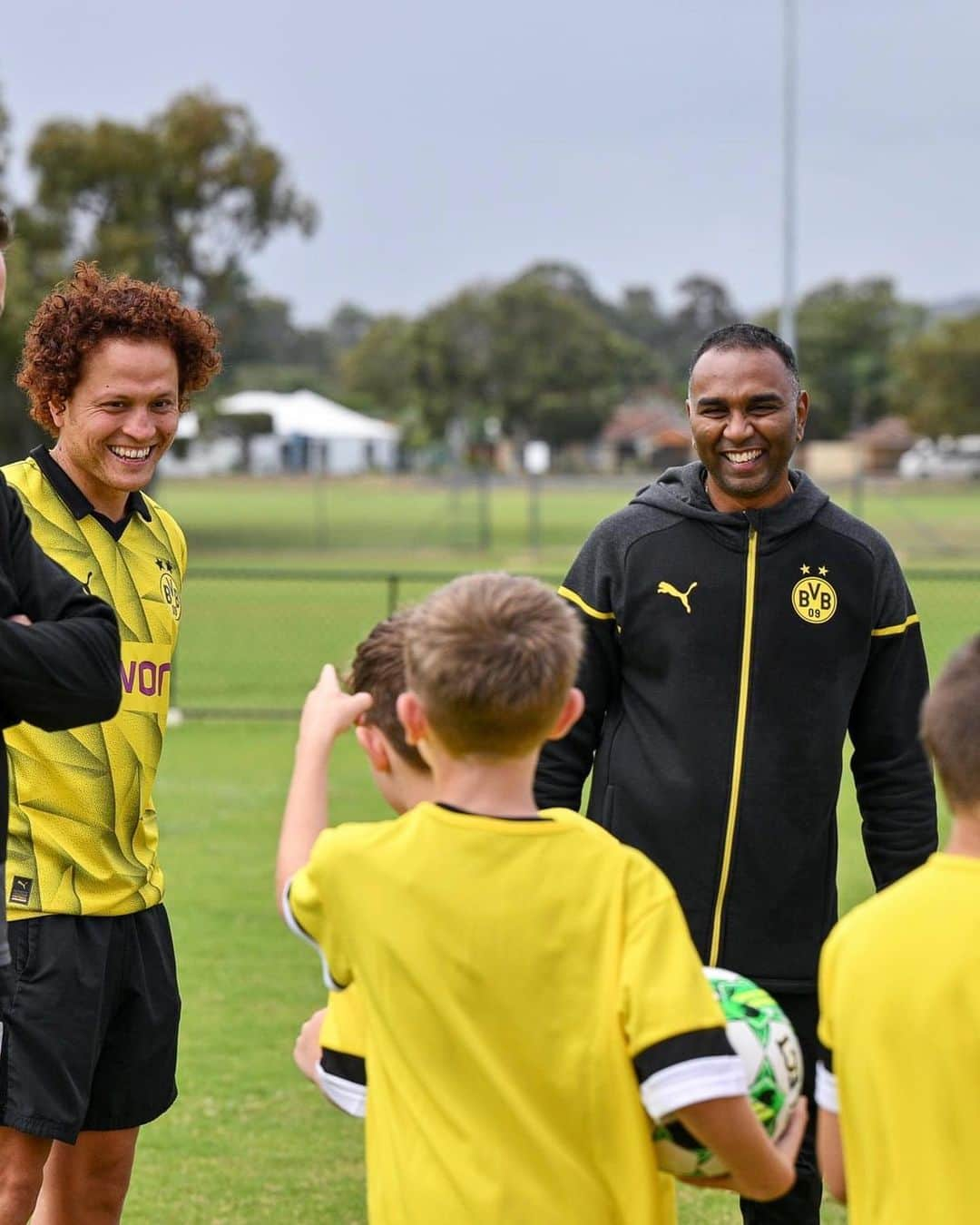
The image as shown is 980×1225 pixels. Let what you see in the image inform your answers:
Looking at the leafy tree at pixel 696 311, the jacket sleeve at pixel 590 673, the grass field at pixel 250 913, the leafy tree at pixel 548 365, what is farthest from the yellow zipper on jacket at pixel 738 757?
the leafy tree at pixel 696 311

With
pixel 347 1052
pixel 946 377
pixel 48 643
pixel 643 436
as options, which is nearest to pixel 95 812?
pixel 48 643

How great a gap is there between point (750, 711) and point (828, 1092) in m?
1.34

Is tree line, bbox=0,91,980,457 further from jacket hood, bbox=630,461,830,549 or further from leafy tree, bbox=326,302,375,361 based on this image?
leafy tree, bbox=326,302,375,361

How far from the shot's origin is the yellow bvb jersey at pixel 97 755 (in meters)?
3.45

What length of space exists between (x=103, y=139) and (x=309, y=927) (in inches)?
1567

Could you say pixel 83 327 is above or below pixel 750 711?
above

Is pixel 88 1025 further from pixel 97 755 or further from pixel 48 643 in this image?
pixel 48 643

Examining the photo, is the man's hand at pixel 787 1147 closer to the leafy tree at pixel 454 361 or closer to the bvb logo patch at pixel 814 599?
the bvb logo patch at pixel 814 599

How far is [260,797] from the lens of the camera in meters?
11.1

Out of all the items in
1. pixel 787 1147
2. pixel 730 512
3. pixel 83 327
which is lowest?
pixel 787 1147

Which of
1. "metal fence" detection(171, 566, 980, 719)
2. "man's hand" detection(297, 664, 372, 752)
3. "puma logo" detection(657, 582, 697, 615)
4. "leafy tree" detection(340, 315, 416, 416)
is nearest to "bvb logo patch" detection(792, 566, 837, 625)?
"puma logo" detection(657, 582, 697, 615)

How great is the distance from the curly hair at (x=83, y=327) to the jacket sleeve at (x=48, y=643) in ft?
3.16

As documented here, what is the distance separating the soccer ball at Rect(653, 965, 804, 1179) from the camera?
7.68ft

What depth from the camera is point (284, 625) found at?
2120cm
